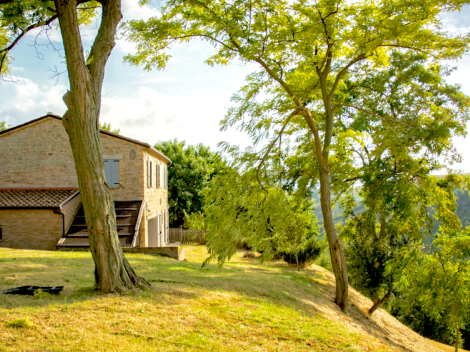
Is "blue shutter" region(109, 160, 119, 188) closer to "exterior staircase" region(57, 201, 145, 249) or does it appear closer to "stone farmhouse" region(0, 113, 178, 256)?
"stone farmhouse" region(0, 113, 178, 256)

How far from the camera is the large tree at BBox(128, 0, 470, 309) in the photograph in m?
10.3

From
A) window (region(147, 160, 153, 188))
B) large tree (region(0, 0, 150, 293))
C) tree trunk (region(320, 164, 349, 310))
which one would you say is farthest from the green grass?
window (region(147, 160, 153, 188))

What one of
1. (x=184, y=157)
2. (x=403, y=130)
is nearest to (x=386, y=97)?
(x=403, y=130)

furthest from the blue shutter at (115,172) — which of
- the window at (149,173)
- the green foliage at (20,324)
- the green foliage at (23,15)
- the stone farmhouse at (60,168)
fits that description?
the green foliage at (20,324)

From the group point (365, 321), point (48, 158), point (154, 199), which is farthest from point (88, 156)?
point (154, 199)

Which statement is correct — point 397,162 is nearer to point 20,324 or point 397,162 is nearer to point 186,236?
point 20,324

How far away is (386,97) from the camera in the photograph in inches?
674

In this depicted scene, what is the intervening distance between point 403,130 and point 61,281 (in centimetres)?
1199

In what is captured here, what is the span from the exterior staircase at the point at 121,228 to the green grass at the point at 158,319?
6.85 metres

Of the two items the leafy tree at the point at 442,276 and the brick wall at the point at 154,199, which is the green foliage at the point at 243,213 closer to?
the leafy tree at the point at 442,276

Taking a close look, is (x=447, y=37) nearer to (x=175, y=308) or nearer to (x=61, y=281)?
(x=175, y=308)

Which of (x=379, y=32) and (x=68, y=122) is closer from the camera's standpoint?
(x=68, y=122)

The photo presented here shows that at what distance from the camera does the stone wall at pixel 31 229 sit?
16.3m

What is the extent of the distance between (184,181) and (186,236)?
7.32 meters
